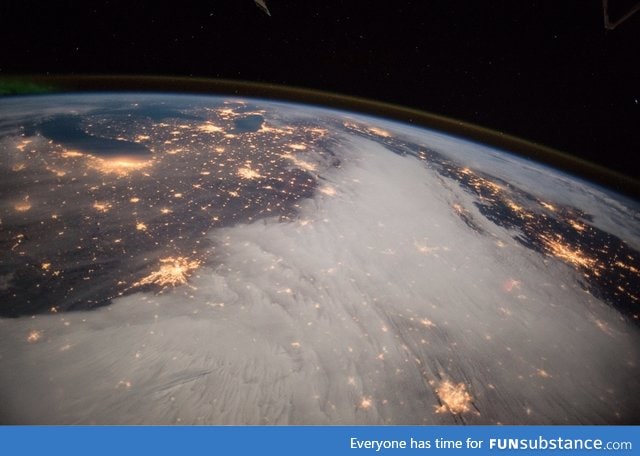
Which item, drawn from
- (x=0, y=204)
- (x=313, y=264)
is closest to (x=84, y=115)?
(x=0, y=204)

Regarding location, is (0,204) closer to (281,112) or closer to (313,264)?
(313,264)

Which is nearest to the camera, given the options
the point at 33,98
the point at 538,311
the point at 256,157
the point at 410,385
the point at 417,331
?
the point at 410,385

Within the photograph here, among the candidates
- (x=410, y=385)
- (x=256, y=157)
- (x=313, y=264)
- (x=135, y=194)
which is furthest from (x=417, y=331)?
(x=256, y=157)

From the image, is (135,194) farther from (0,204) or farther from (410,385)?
(410,385)

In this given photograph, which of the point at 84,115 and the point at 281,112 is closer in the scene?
the point at 84,115

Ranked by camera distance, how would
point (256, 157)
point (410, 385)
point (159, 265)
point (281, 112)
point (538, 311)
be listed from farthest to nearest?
point (281, 112)
point (256, 157)
point (538, 311)
point (159, 265)
point (410, 385)

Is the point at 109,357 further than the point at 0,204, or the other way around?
the point at 0,204
